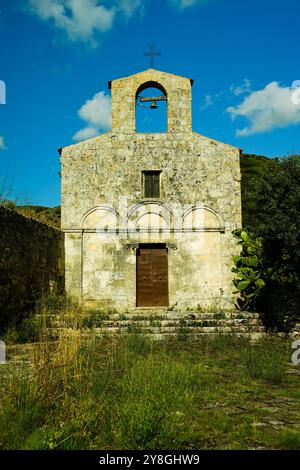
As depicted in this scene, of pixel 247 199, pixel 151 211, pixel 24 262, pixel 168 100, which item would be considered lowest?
pixel 24 262

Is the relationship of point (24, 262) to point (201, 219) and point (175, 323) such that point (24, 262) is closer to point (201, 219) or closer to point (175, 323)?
point (175, 323)

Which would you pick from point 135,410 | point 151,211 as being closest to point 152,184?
point 151,211

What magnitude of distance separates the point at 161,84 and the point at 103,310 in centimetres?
724

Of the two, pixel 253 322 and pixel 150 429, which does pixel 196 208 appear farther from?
pixel 150 429

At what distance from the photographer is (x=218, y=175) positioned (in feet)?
43.9

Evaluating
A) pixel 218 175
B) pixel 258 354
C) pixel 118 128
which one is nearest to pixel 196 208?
pixel 218 175

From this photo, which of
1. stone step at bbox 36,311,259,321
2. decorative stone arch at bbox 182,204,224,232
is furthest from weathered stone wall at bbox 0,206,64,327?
decorative stone arch at bbox 182,204,224,232

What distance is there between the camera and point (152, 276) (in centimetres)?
1322

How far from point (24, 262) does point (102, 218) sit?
349 centimetres

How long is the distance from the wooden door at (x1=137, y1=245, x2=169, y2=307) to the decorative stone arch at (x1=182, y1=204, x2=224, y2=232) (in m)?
1.07

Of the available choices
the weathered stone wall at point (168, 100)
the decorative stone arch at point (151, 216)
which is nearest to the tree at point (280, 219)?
the decorative stone arch at point (151, 216)

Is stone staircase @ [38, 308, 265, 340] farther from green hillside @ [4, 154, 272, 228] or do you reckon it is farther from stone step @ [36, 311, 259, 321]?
green hillside @ [4, 154, 272, 228]

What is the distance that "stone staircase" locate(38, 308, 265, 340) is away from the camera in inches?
409

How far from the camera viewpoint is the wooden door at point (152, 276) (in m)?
13.1
